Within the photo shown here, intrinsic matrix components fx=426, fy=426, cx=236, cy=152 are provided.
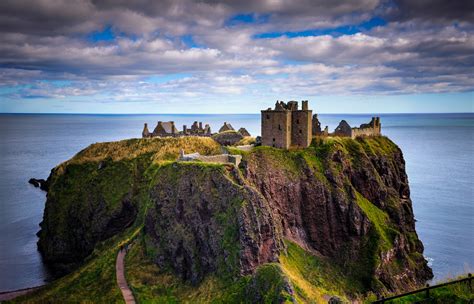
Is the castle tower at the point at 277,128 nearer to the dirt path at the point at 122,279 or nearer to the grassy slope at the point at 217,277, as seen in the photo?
the grassy slope at the point at 217,277

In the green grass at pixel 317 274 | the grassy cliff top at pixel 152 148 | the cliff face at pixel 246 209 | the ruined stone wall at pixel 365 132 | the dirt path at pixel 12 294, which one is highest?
the ruined stone wall at pixel 365 132

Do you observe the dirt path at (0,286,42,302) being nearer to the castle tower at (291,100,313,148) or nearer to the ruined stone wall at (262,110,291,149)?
the ruined stone wall at (262,110,291,149)

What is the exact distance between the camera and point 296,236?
237 feet

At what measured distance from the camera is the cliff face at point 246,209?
58781mm

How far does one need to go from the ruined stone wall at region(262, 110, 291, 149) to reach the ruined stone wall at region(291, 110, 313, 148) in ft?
4.22

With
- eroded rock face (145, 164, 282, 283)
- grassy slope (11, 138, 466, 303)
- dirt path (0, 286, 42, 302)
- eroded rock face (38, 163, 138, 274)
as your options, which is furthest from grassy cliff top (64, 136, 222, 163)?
dirt path (0, 286, 42, 302)

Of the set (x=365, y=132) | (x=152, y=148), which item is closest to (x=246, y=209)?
(x=152, y=148)

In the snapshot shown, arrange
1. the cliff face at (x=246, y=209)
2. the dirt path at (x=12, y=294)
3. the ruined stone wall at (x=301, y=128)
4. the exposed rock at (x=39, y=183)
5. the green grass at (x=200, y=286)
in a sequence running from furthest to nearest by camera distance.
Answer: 1. the exposed rock at (x=39, y=183)
2. the ruined stone wall at (x=301, y=128)
3. the dirt path at (x=12, y=294)
4. the cliff face at (x=246, y=209)
5. the green grass at (x=200, y=286)

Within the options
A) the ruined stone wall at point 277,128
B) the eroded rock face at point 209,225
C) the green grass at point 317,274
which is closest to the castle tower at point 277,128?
the ruined stone wall at point 277,128

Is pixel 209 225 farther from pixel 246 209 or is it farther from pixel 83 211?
pixel 83 211

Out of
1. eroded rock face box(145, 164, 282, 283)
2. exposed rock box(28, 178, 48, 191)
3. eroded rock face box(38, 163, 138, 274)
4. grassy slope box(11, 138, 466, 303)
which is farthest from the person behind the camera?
exposed rock box(28, 178, 48, 191)

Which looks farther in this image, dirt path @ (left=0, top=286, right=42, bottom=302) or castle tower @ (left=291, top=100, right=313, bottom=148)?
castle tower @ (left=291, top=100, right=313, bottom=148)

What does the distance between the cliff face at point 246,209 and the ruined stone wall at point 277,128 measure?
2.31 m

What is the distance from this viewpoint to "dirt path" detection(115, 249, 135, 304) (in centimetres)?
5522
